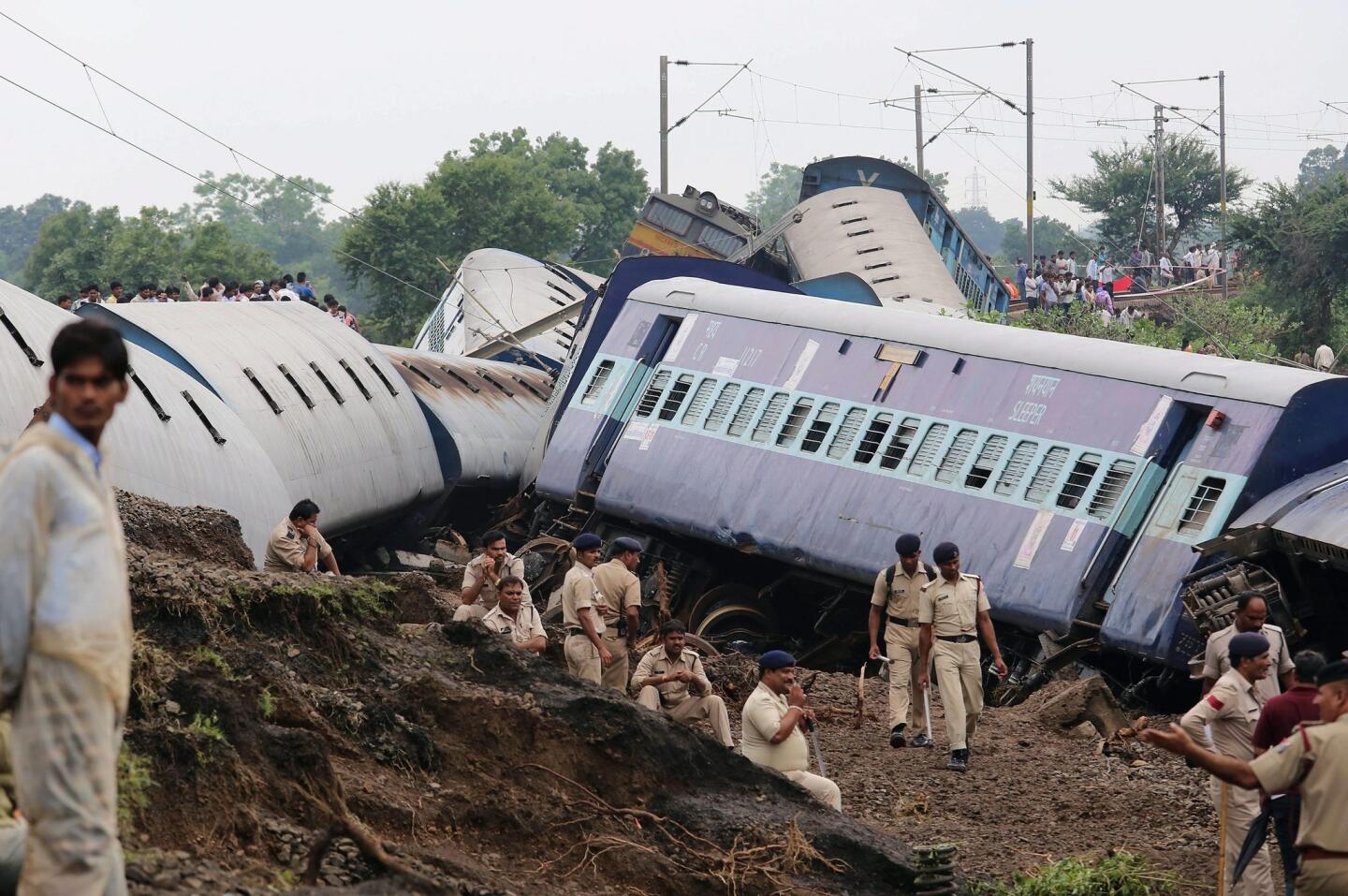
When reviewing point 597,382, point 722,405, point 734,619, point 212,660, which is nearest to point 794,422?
point 722,405

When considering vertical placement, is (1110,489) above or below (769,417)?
above

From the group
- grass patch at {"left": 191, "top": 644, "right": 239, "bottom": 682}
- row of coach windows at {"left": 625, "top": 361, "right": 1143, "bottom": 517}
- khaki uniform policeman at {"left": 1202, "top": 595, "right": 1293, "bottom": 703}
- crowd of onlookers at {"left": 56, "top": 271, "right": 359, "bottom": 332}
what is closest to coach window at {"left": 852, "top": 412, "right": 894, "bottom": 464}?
row of coach windows at {"left": 625, "top": 361, "right": 1143, "bottom": 517}

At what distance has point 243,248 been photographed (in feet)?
227

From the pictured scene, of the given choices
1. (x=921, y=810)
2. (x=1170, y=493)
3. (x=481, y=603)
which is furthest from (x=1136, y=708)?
(x=481, y=603)

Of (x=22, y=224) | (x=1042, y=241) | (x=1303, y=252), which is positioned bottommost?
(x=22, y=224)

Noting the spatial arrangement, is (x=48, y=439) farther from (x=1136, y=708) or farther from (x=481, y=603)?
(x=1136, y=708)

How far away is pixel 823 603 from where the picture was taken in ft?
70.2

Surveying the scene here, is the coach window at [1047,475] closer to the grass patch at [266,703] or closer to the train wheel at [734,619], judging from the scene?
the train wheel at [734,619]

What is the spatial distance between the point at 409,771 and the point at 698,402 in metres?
13.2

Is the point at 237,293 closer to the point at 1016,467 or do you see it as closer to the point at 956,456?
the point at 956,456

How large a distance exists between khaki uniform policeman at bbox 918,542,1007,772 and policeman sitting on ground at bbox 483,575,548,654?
331cm

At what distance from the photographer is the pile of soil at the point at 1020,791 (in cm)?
1261

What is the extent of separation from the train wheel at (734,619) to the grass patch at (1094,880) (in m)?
9.70

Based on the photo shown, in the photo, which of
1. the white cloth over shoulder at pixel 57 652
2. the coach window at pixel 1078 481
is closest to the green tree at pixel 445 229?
the coach window at pixel 1078 481
